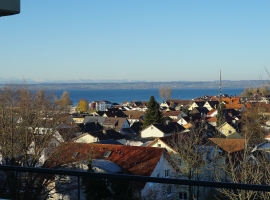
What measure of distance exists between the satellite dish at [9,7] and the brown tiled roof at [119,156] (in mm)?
13185

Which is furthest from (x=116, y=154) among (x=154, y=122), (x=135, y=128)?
(x=135, y=128)

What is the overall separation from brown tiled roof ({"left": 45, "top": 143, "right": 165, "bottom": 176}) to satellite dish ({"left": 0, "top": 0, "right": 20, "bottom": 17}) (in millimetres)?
13185

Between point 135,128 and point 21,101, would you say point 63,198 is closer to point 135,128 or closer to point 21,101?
Answer: point 21,101

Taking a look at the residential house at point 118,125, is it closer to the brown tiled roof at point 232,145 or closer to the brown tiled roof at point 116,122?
the brown tiled roof at point 116,122

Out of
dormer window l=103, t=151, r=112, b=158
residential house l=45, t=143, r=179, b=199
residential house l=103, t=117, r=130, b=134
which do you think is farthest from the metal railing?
residential house l=103, t=117, r=130, b=134

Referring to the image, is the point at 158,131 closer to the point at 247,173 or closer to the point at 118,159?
the point at 118,159

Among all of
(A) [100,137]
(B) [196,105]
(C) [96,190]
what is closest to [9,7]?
(C) [96,190]

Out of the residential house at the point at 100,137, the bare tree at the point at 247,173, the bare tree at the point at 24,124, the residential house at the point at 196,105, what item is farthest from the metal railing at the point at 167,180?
the residential house at the point at 196,105

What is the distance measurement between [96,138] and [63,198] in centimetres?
2656

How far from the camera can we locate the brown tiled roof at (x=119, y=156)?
630 inches

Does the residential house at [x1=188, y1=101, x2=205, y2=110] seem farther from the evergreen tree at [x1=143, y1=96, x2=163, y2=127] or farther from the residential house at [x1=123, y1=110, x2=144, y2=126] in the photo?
the evergreen tree at [x1=143, y1=96, x2=163, y2=127]

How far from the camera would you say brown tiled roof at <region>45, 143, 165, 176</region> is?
16.0 meters

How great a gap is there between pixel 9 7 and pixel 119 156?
1649 cm

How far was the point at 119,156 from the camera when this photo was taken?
1884cm
